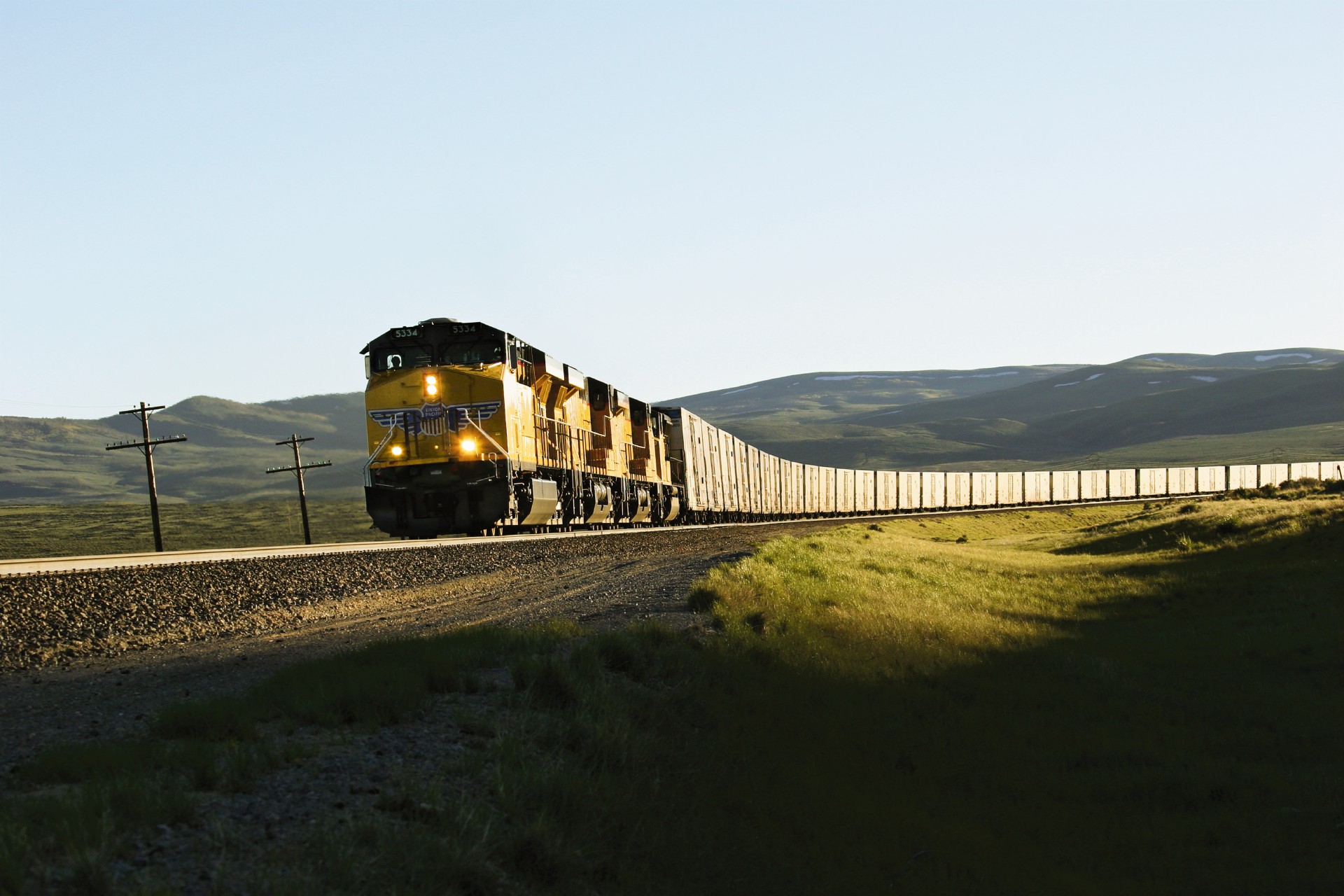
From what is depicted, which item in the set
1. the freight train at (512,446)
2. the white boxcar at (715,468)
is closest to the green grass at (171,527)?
the white boxcar at (715,468)

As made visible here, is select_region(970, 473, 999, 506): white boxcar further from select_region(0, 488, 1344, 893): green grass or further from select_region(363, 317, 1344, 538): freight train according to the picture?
select_region(0, 488, 1344, 893): green grass

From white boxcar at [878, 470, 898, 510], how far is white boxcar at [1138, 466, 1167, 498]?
2356 cm

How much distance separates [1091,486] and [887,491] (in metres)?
20.7

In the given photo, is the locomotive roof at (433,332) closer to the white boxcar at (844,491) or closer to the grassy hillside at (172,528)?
the white boxcar at (844,491)

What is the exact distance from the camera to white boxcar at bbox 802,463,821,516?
55469 millimetres

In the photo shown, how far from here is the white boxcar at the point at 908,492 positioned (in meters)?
63.5

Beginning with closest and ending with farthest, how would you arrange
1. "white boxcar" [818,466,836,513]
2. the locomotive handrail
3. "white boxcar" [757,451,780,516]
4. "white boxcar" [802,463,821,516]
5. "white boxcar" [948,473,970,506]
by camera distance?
the locomotive handrail < "white boxcar" [757,451,780,516] < "white boxcar" [802,463,821,516] < "white boxcar" [818,466,836,513] < "white boxcar" [948,473,970,506]

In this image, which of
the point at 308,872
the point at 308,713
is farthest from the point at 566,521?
the point at 308,872

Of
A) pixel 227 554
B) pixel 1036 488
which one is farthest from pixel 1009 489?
pixel 227 554

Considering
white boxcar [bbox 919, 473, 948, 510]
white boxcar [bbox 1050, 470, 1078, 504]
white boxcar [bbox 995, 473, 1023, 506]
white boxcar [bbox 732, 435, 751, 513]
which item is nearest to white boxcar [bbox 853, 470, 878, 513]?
white boxcar [bbox 919, 473, 948, 510]

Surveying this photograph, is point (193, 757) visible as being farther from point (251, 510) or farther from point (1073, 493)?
point (251, 510)

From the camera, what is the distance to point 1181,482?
7544 centimetres

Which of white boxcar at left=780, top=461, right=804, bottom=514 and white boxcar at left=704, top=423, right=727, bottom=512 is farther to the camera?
white boxcar at left=780, top=461, right=804, bottom=514

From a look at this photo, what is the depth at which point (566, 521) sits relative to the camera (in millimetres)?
29703
